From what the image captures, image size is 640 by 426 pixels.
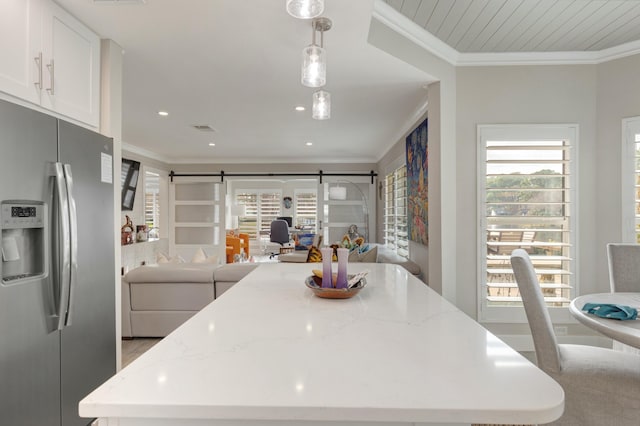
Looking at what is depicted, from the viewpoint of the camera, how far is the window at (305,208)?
399 inches

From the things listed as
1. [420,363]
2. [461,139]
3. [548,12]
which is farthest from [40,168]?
[548,12]

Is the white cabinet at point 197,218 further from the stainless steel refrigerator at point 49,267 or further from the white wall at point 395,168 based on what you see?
the stainless steel refrigerator at point 49,267

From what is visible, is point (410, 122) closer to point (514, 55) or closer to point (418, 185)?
point (418, 185)

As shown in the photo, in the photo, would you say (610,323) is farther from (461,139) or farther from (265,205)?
(265,205)

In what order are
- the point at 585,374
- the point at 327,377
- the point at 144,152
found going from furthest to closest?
the point at 144,152 → the point at 585,374 → the point at 327,377

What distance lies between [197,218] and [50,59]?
582cm

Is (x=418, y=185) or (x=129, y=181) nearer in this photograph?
A: (x=418, y=185)

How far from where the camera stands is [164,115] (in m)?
4.01

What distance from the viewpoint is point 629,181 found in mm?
2750

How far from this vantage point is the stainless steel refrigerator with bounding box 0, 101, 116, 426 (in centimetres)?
142

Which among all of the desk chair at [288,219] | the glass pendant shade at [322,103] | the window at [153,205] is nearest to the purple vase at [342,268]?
the glass pendant shade at [322,103]

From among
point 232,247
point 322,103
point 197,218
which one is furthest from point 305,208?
point 322,103

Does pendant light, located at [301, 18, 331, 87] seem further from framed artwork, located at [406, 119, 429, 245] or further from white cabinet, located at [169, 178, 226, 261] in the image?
white cabinet, located at [169, 178, 226, 261]

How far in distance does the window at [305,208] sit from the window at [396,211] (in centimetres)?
408
